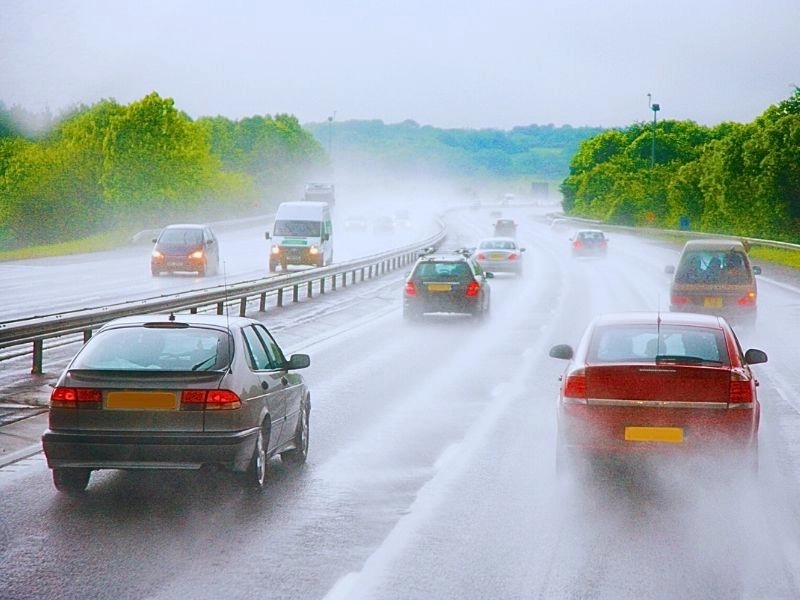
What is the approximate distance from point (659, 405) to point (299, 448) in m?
3.20

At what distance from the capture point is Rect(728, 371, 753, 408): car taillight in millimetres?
10172

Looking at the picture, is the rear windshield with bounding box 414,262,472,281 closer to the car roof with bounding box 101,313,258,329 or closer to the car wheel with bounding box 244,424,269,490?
the car roof with bounding box 101,313,258,329

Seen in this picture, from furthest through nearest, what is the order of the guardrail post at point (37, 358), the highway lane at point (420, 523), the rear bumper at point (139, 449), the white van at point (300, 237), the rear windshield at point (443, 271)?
the white van at point (300, 237) → the rear windshield at point (443, 271) → the guardrail post at point (37, 358) → the rear bumper at point (139, 449) → the highway lane at point (420, 523)

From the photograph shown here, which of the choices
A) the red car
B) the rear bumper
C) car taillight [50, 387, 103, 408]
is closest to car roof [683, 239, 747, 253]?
the red car

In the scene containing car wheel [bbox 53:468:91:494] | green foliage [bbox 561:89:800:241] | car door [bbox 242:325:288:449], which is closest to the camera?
car wheel [bbox 53:468:91:494]

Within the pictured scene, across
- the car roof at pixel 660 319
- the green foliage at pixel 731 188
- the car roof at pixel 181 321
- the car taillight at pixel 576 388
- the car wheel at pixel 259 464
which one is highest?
the car roof at pixel 181 321

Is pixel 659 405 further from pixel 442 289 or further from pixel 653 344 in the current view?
pixel 442 289

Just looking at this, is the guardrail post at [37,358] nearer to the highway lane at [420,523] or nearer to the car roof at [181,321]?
the highway lane at [420,523]

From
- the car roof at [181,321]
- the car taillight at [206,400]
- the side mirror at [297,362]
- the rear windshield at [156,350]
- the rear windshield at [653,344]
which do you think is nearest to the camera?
the car taillight at [206,400]

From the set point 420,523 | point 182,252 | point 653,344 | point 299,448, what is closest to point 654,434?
point 653,344

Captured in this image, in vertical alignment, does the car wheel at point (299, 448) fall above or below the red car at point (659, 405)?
below

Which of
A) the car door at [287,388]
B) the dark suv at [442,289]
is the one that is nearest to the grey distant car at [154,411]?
the car door at [287,388]

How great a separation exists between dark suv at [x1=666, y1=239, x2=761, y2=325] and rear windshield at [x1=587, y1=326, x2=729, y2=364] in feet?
50.6

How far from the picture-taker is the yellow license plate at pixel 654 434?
33.2 feet
